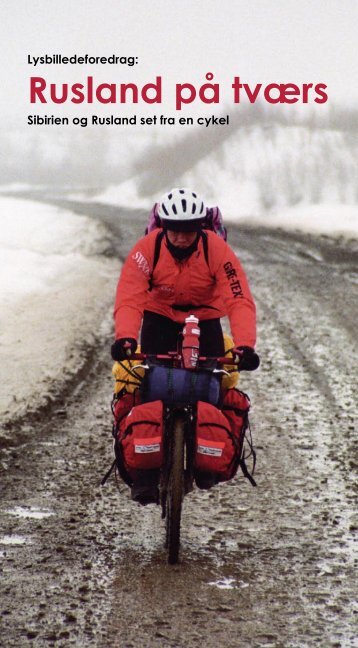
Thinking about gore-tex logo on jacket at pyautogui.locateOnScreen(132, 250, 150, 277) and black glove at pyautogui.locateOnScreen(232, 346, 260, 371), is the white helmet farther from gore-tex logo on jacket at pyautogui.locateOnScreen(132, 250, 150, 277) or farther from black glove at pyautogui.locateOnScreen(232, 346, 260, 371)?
black glove at pyautogui.locateOnScreen(232, 346, 260, 371)

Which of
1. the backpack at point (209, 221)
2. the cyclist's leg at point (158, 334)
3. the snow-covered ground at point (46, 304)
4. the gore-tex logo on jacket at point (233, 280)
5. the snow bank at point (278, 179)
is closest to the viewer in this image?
the gore-tex logo on jacket at point (233, 280)

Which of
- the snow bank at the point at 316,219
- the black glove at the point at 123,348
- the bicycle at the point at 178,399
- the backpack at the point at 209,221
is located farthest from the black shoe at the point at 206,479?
the snow bank at the point at 316,219

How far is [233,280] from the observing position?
5.93 meters

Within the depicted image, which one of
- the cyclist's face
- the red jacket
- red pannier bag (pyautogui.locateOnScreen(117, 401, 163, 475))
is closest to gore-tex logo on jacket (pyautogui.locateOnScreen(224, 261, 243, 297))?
the red jacket

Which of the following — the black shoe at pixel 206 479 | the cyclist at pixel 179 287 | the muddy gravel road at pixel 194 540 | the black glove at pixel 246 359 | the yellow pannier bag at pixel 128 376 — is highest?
the cyclist at pixel 179 287

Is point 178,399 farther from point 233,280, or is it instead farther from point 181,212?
point 181,212

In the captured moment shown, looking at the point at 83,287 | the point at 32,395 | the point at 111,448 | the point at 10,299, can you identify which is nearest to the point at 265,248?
the point at 83,287

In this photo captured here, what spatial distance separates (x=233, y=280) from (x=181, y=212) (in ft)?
1.74

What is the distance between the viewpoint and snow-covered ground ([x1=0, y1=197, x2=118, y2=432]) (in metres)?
10.7

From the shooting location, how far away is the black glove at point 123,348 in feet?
18.3

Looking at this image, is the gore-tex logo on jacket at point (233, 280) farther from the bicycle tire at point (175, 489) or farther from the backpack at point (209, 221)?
the backpack at point (209, 221)

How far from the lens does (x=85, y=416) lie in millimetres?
9320

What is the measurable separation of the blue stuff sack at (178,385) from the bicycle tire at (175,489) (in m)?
0.13

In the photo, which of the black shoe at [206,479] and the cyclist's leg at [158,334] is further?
the cyclist's leg at [158,334]
